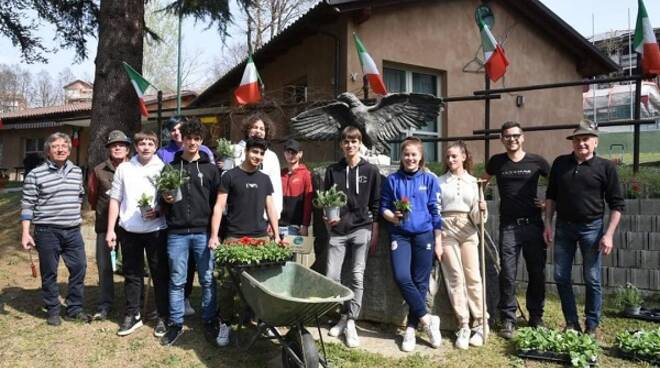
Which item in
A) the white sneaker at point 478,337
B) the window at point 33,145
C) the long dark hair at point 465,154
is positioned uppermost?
the window at point 33,145

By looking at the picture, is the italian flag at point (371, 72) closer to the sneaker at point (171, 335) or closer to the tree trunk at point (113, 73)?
the tree trunk at point (113, 73)

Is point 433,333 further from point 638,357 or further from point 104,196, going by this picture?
point 104,196

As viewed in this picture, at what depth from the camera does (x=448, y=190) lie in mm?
4414

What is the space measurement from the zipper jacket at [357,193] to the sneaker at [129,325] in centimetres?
193

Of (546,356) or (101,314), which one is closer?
(546,356)

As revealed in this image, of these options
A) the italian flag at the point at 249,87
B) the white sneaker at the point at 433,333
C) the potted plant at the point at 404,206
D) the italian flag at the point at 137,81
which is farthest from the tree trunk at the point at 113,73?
the white sneaker at the point at 433,333

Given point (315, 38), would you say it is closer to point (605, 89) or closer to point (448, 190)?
point (448, 190)

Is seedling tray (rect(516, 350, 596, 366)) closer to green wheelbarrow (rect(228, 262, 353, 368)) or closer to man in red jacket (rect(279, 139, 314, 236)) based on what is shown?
green wheelbarrow (rect(228, 262, 353, 368))

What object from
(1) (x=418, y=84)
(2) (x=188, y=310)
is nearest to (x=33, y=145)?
(1) (x=418, y=84)

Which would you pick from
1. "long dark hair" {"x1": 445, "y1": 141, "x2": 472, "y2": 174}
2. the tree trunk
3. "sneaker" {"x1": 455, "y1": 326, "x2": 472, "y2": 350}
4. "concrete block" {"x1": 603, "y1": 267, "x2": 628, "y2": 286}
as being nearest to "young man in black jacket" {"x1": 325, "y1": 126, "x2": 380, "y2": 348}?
"long dark hair" {"x1": 445, "y1": 141, "x2": 472, "y2": 174}

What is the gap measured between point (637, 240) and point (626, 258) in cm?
22

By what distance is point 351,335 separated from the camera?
427cm

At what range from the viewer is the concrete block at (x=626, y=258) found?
17.8 ft

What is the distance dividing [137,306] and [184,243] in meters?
0.88
